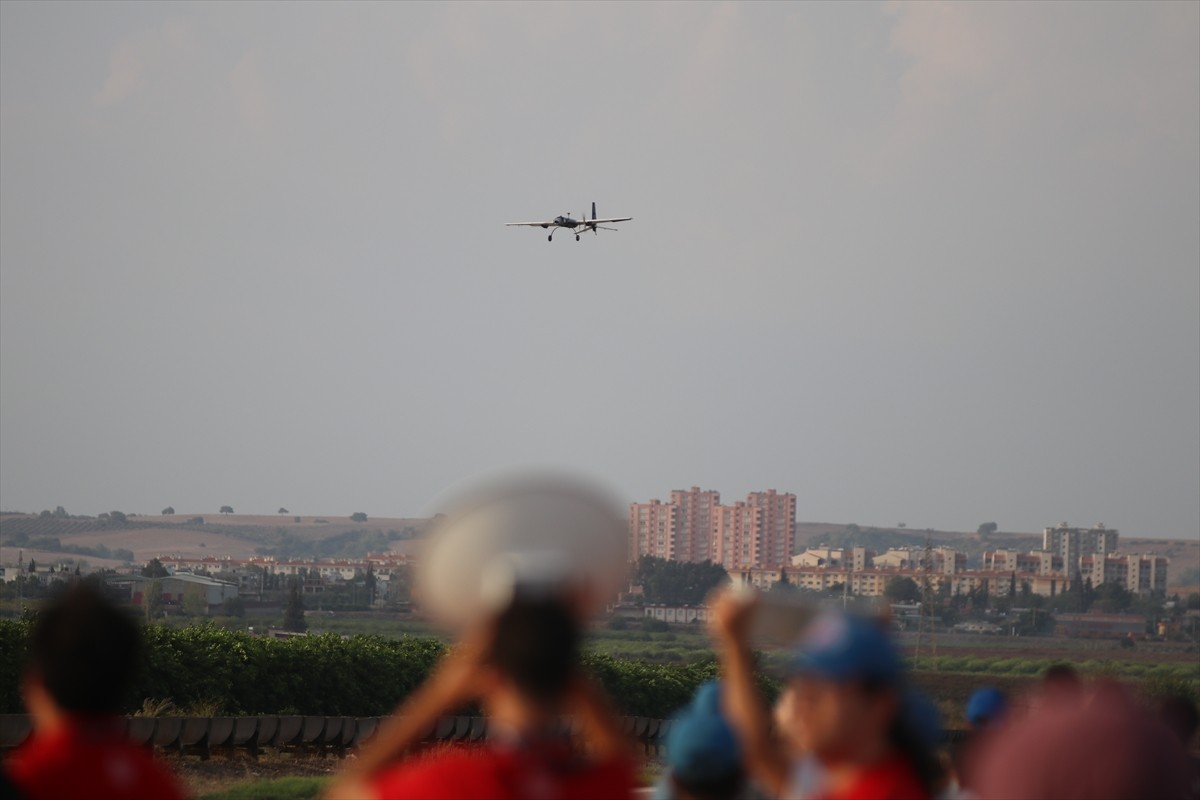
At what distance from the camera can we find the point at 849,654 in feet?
11.3

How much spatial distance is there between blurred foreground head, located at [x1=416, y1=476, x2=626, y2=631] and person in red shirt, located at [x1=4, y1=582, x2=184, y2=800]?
852 mm

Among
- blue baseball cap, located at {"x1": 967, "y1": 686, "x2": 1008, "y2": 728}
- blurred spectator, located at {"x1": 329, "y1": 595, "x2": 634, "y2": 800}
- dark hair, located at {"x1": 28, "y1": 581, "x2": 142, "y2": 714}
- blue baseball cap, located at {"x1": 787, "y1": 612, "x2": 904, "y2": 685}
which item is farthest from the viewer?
blue baseball cap, located at {"x1": 967, "y1": 686, "x2": 1008, "y2": 728}

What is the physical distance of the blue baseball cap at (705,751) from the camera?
452cm

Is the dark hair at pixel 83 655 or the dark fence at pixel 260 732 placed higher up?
the dark hair at pixel 83 655

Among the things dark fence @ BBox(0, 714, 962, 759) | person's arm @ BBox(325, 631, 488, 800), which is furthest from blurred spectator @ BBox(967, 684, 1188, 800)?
dark fence @ BBox(0, 714, 962, 759)

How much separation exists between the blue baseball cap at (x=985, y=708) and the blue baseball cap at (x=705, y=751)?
1977 mm

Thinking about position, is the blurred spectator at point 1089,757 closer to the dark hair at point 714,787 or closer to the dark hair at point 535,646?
the dark hair at point 535,646

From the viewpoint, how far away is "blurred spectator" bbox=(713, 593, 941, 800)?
345 centimetres

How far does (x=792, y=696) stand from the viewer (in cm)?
401

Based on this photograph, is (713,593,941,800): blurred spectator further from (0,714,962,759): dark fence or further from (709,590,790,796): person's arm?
(0,714,962,759): dark fence

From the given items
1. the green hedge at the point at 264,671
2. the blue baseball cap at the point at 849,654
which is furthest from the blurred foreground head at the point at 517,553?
the green hedge at the point at 264,671

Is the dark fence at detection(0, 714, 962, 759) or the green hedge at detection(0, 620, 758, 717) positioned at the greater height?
the green hedge at detection(0, 620, 758, 717)

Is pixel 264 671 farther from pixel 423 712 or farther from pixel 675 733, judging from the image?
pixel 423 712

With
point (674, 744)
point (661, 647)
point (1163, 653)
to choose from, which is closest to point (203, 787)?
point (674, 744)
